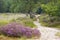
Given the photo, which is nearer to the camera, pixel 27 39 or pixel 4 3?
pixel 27 39

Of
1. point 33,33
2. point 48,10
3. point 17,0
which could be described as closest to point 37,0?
point 17,0

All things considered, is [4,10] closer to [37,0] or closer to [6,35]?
[37,0]

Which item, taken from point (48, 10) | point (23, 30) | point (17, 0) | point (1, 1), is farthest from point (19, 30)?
point (1, 1)

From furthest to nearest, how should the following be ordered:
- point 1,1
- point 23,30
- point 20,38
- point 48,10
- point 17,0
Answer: point 1,1 → point 17,0 → point 48,10 → point 23,30 → point 20,38

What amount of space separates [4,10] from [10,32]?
5369 centimetres

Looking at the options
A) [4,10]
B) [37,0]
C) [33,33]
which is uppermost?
[33,33]

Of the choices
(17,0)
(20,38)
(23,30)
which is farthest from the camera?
(17,0)

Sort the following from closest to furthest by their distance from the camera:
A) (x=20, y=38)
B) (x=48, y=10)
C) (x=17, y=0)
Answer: (x=20, y=38) → (x=48, y=10) → (x=17, y=0)

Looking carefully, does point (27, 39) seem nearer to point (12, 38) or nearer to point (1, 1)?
point (12, 38)

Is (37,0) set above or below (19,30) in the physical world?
below

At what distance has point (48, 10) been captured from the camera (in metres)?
28.6

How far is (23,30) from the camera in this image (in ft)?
42.0

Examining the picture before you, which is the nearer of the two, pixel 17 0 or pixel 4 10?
pixel 17 0

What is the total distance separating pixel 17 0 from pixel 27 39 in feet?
101
